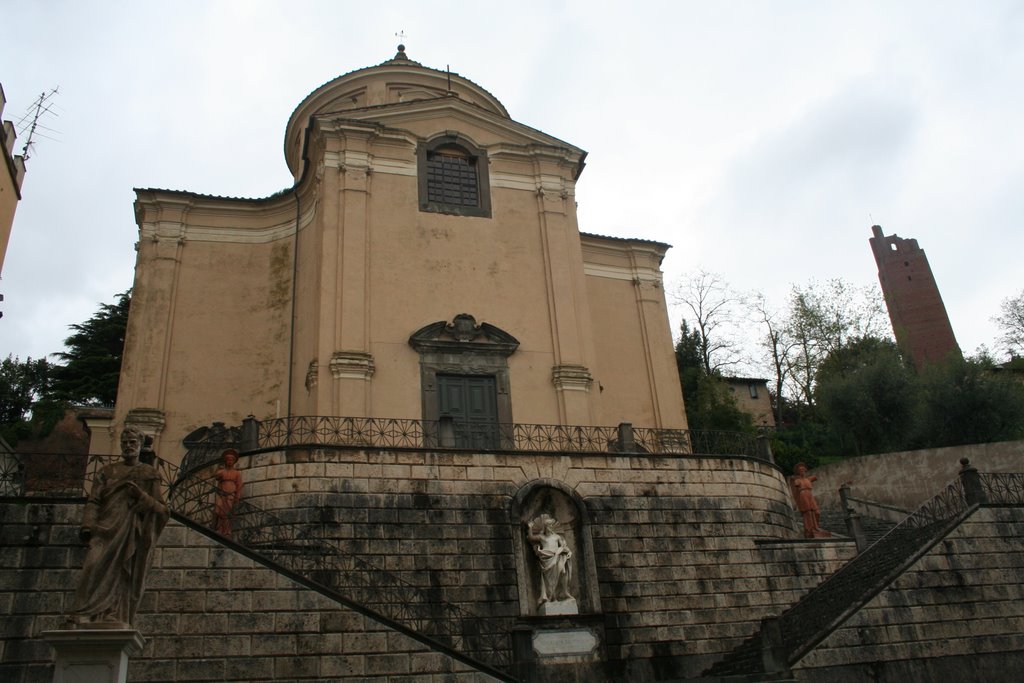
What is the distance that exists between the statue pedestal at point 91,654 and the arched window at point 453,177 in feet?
47.7

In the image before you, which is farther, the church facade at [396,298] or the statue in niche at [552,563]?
the church facade at [396,298]

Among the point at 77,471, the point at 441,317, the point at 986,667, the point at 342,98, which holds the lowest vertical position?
the point at 986,667

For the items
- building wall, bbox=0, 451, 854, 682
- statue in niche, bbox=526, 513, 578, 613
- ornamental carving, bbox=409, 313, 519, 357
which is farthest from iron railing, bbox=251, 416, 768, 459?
statue in niche, bbox=526, 513, 578, 613

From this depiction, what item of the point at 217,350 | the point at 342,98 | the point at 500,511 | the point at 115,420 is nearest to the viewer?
the point at 500,511

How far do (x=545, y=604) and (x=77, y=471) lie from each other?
14.3m

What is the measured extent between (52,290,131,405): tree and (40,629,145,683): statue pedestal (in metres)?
24.3

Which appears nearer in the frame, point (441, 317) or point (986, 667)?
point (986, 667)

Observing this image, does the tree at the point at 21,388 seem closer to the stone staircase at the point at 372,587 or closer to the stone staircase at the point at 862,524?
the stone staircase at the point at 372,587

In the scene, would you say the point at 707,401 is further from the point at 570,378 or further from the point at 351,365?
the point at 351,365

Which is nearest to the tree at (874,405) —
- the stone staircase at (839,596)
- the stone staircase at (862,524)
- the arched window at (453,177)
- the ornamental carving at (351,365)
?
the stone staircase at (862,524)

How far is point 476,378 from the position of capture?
1877cm

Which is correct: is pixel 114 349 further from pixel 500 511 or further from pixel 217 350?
pixel 500 511

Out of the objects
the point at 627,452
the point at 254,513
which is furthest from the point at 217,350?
the point at 627,452

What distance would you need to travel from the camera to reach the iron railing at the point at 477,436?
16.3 m
